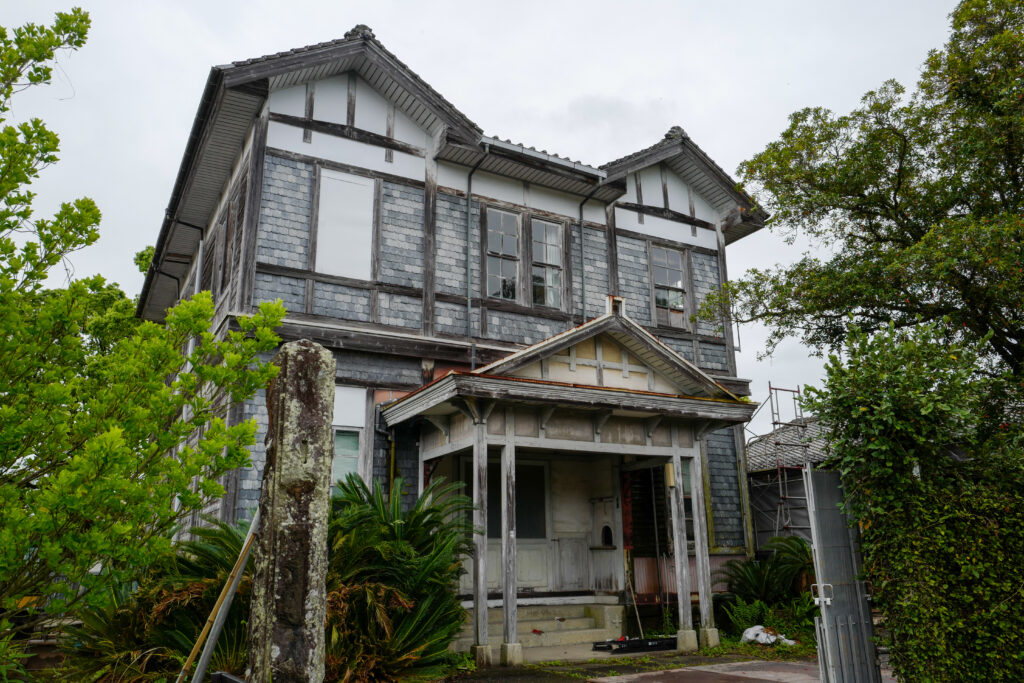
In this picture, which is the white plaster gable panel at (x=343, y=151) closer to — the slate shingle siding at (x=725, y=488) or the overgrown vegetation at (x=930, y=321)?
the overgrown vegetation at (x=930, y=321)

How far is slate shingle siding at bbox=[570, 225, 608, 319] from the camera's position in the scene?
14.2m

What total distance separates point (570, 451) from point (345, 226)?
16.6 feet

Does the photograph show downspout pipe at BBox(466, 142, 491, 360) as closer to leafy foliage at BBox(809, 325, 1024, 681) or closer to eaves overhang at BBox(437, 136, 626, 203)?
eaves overhang at BBox(437, 136, 626, 203)

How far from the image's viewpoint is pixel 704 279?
15.9 meters

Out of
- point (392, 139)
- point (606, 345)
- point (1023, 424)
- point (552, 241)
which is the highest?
point (392, 139)

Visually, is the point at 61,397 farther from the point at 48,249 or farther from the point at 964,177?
A: the point at 964,177

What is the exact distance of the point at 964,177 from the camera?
12320mm

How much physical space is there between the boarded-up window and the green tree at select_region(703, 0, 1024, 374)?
6371 mm

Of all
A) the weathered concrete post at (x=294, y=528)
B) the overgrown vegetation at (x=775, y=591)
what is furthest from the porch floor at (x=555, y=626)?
the weathered concrete post at (x=294, y=528)

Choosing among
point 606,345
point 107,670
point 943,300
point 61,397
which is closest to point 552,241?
point 606,345

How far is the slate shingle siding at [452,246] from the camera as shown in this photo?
42.2 feet

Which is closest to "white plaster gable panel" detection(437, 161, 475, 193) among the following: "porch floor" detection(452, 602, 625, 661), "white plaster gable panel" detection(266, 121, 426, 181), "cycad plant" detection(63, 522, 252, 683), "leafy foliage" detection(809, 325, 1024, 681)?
"white plaster gable panel" detection(266, 121, 426, 181)

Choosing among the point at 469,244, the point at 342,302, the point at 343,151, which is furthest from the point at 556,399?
the point at 343,151

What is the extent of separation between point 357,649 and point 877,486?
17.0 ft
